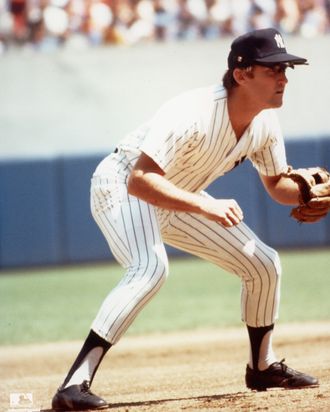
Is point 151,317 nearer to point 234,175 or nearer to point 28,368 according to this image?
point 28,368

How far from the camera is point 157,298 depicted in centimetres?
784

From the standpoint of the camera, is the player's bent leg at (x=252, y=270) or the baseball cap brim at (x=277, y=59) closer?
the baseball cap brim at (x=277, y=59)

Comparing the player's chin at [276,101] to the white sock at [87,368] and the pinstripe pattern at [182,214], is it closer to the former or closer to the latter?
the pinstripe pattern at [182,214]

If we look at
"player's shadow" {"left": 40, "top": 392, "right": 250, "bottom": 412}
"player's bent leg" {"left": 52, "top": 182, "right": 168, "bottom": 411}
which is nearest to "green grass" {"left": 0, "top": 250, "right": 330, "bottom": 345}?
"player's shadow" {"left": 40, "top": 392, "right": 250, "bottom": 412}

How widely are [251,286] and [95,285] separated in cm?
505

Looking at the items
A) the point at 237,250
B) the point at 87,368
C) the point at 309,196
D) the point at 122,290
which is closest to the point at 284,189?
the point at 309,196

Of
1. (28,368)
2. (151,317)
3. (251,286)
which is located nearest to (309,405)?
(251,286)

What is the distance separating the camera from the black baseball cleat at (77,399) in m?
3.12

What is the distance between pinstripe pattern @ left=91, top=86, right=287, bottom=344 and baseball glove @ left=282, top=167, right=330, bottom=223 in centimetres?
7

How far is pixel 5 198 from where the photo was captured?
9.72 m

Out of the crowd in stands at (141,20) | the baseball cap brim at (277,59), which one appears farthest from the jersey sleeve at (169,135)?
the crowd in stands at (141,20)

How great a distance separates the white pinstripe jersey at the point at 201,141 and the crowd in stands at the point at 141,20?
21.9 feet

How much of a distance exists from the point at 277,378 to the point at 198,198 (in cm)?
92

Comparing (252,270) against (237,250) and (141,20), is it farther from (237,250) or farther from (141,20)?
(141,20)
